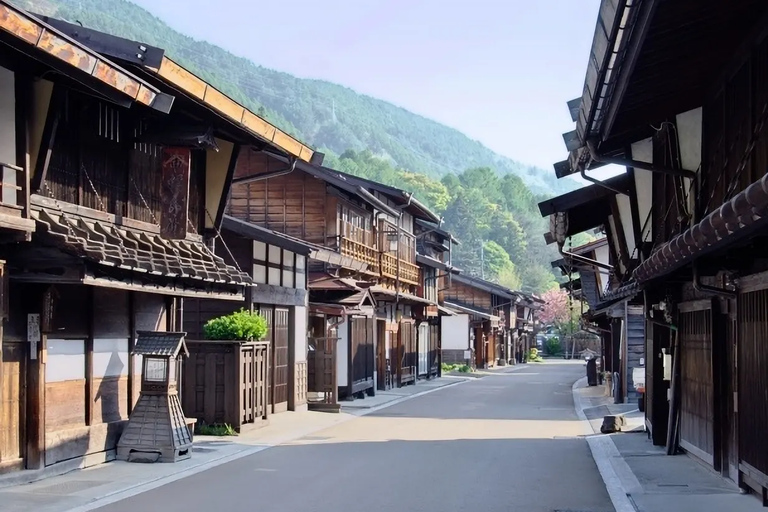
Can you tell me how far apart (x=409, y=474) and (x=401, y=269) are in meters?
27.5

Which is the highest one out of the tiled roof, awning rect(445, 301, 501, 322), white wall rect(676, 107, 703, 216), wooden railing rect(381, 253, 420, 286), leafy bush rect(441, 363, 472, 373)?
white wall rect(676, 107, 703, 216)

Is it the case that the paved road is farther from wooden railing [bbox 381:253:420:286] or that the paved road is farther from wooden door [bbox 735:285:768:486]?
wooden railing [bbox 381:253:420:286]

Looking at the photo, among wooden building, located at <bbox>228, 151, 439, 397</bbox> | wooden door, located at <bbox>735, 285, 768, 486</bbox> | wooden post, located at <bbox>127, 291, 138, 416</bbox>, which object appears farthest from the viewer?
wooden building, located at <bbox>228, 151, 439, 397</bbox>

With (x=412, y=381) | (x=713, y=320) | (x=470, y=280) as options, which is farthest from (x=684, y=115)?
(x=470, y=280)

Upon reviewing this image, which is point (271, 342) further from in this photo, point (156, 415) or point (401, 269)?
point (401, 269)

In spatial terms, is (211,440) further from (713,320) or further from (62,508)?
(713,320)

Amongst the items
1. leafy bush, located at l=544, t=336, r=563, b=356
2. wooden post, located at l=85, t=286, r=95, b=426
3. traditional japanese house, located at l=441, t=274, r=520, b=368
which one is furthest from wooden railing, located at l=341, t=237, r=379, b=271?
leafy bush, located at l=544, t=336, r=563, b=356

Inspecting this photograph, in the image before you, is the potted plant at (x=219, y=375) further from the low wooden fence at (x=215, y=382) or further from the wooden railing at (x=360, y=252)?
the wooden railing at (x=360, y=252)

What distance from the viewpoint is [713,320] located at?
45.4 feet

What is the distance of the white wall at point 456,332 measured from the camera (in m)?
62.1

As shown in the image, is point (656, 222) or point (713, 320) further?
point (656, 222)

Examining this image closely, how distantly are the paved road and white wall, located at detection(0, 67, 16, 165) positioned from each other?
4645 mm

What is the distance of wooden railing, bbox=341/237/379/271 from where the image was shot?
1282 inches

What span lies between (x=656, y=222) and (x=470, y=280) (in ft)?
162
